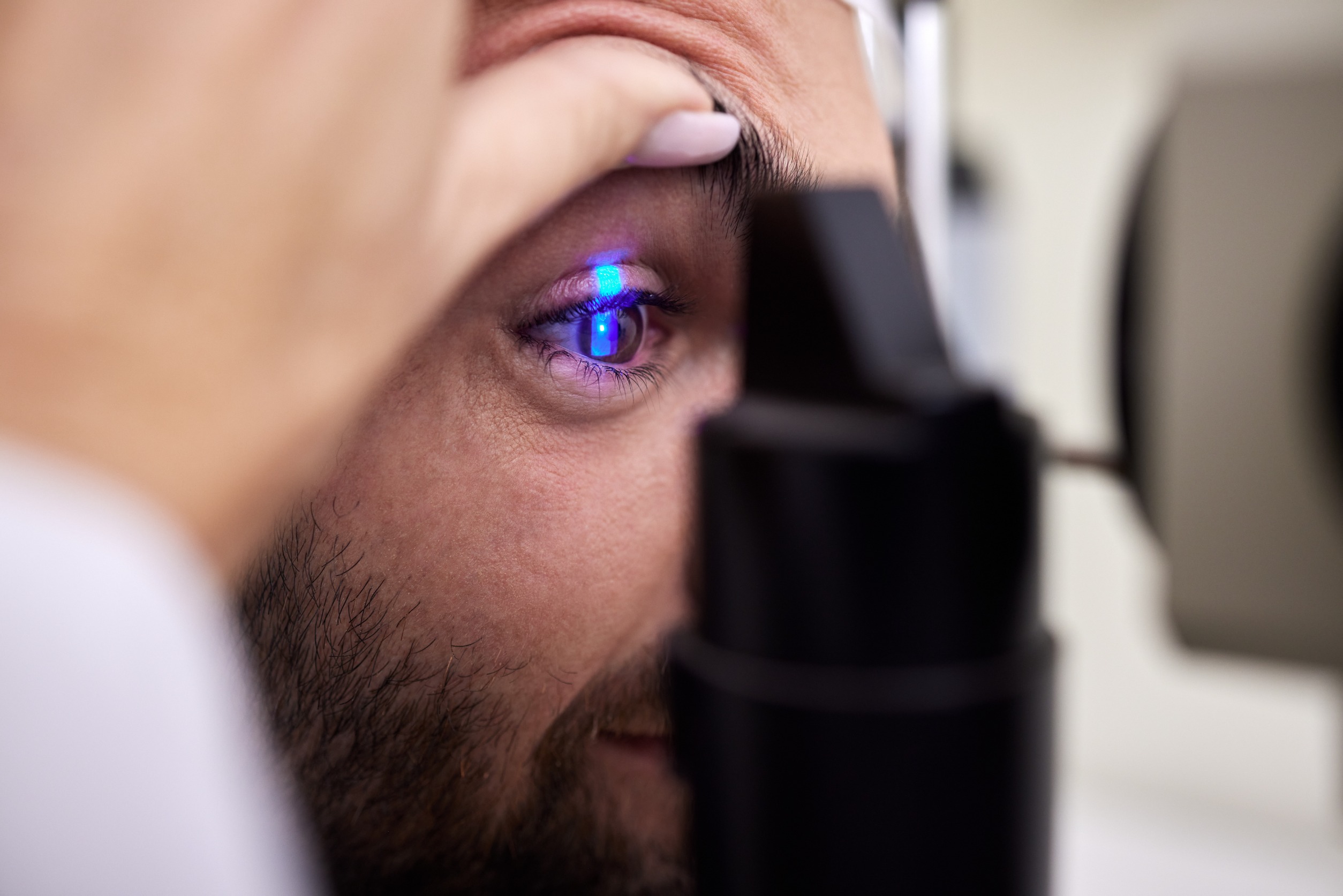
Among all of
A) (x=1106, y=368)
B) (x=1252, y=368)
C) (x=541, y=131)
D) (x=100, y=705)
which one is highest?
(x=1106, y=368)

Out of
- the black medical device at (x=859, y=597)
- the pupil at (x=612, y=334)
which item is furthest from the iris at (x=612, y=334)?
the black medical device at (x=859, y=597)

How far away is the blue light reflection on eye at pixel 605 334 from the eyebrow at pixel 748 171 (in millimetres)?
46

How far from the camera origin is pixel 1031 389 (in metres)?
1.10

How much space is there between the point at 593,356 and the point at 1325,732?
3.31 feet

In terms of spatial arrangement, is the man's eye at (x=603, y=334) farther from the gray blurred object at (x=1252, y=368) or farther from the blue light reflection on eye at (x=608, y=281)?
the gray blurred object at (x=1252, y=368)

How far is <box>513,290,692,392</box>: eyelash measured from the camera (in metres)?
0.29

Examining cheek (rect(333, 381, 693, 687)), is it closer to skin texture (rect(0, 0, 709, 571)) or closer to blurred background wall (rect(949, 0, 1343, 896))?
skin texture (rect(0, 0, 709, 571))

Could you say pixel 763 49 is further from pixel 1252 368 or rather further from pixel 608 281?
pixel 1252 368

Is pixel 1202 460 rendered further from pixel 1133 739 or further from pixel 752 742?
pixel 752 742

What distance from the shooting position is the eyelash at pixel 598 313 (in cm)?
29

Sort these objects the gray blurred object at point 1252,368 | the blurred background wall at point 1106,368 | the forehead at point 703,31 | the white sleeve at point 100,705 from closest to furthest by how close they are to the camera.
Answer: the white sleeve at point 100,705 → the forehead at point 703,31 → the gray blurred object at point 1252,368 → the blurred background wall at point 1106,368

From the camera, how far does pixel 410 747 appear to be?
0.96 feet

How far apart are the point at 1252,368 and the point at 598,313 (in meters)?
0.59

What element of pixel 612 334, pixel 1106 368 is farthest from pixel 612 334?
pixel 1106 368
